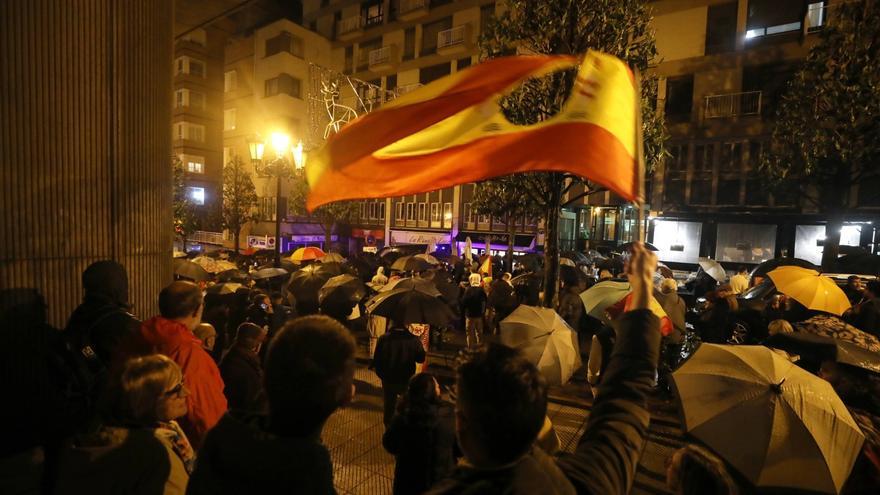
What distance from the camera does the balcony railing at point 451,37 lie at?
29312mm

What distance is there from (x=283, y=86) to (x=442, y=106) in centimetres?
3593

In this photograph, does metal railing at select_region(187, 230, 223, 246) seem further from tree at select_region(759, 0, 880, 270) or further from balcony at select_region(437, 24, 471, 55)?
tree at select_region(759, 0, 880, 270)

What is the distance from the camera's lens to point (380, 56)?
33438 millimetres

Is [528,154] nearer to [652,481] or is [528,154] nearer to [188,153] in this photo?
[652,481]

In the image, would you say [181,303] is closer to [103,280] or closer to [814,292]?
[103,280]

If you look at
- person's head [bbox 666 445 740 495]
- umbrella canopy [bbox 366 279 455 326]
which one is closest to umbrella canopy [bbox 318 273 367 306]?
umbrella canopy [bbox 366 279 455 326]

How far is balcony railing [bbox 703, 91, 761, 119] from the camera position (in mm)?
21703

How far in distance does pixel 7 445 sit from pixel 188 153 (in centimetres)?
4054

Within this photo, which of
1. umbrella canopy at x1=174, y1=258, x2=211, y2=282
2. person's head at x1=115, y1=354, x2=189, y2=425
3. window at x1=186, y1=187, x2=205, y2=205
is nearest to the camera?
person's head at x1=115, y1=354, x2=189, y2=425

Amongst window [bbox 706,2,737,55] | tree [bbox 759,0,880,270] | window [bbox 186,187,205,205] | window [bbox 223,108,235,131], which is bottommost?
window [bbox 186,187,205,205]

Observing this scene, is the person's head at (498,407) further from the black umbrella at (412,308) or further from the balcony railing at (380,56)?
the balcony railing at (380,56)

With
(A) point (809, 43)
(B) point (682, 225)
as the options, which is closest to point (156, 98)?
(B) point (682, 225)

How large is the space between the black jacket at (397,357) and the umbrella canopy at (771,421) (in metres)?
2.98

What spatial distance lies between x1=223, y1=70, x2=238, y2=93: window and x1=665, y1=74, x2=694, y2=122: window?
3464cm
